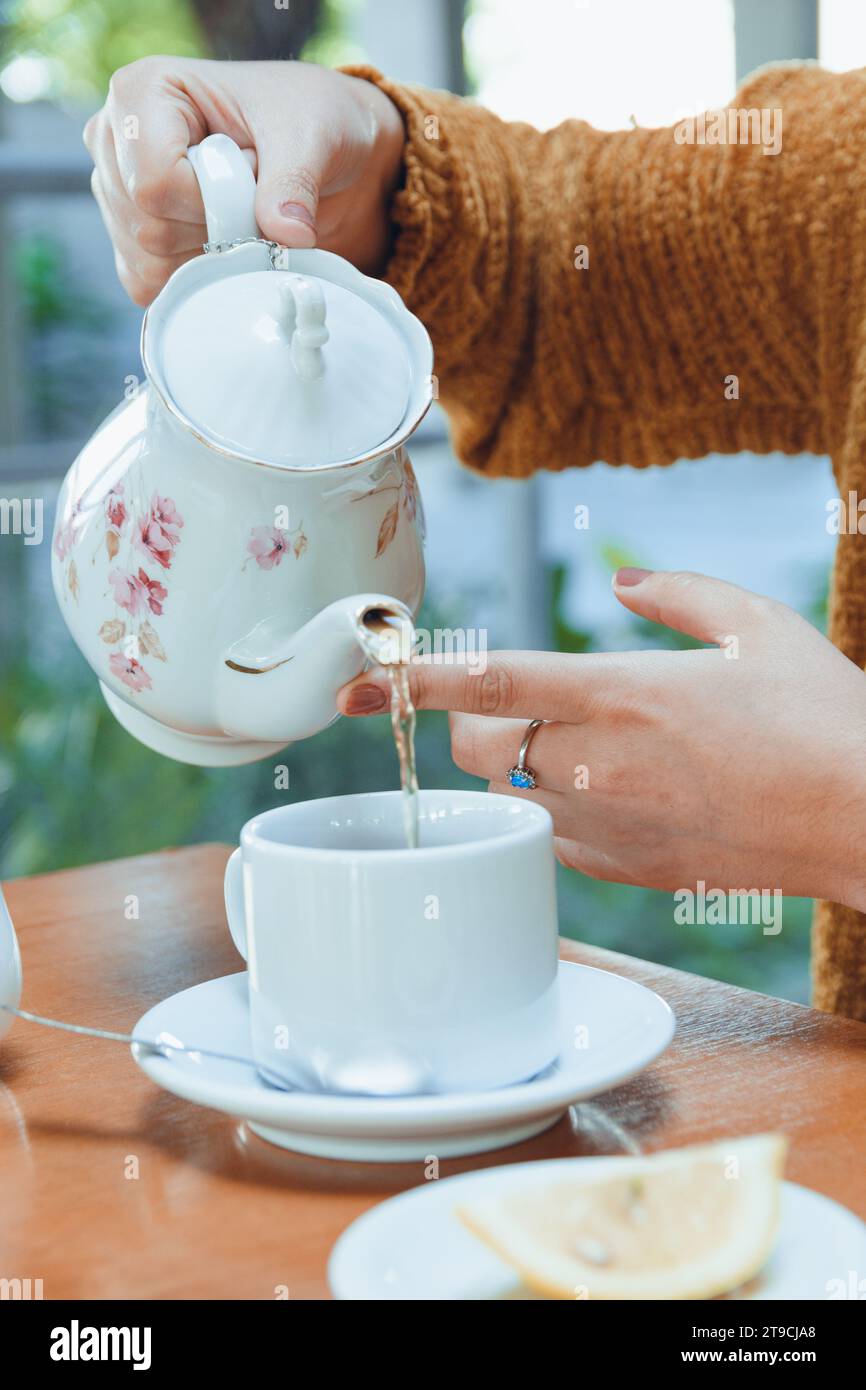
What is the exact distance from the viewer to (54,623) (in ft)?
6.97

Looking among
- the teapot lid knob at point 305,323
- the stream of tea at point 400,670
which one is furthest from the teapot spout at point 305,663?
the teapot lid knob at point 305,323

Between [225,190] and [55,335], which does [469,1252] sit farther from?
[55,335]

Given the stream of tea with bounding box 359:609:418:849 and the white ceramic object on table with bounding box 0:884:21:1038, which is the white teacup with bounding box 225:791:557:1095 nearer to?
the stream of tea with bounding box 359:609:418:849

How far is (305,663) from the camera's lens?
62cm

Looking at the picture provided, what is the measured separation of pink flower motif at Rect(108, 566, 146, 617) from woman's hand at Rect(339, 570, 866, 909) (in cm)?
12

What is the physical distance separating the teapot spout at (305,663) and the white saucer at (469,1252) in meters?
0.22

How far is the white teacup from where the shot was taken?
0.51 metres

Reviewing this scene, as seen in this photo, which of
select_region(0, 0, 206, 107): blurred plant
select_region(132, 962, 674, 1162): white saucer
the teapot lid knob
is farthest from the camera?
select_region(0, 0, 206, 107): blurred plant

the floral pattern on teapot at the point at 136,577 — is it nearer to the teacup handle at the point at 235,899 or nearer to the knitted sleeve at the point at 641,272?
the teacup handle at the point at 235,899

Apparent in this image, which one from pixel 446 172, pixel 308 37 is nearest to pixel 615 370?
pixel 446 172

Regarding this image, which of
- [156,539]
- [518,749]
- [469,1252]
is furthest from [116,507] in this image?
[469,1252]

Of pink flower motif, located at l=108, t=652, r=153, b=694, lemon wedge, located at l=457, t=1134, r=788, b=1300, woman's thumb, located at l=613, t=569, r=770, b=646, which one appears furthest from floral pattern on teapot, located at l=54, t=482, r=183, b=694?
lemon wedge, located at l=457, t=1134, r=788, b=1300

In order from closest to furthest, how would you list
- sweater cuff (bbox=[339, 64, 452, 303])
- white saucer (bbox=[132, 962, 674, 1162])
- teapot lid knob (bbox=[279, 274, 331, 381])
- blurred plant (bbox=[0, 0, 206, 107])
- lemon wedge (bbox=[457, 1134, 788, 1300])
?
lemon wedge (bbox=[457, 1134, 788, 1300]) < white saucer (bbox=[132, 962, 674, 1162]) < teapot lid knob (bbox=[279, 274, 331, 381]) < sweater cuff (bbox=[339, 64, 452, 303]) < blurred plant (bbox=[0, 0, 206, 107])
